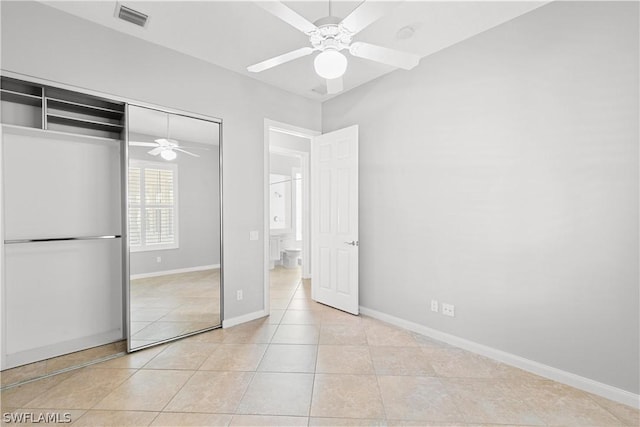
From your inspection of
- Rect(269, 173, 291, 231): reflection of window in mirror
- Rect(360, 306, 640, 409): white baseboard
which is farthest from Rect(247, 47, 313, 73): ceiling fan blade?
Rect(269, 173, 291, 231): reflection of window in mirror

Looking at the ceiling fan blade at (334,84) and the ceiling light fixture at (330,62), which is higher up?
the ceiling fan blade at (334,84)

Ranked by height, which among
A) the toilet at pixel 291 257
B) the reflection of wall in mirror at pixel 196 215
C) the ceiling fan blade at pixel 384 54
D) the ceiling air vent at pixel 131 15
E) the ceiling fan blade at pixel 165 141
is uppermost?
the ceiling air vent at pixel 131 15

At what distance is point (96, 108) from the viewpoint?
266cm

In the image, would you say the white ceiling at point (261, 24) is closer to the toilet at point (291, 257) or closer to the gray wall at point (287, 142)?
the gray wall at point (287, 142)

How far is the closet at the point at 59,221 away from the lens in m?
2.39

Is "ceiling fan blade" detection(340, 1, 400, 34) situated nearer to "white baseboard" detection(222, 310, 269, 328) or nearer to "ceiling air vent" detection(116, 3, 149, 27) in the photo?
"ceiling air vent" detection(116, 3, 149, 27)

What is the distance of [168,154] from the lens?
2.93m

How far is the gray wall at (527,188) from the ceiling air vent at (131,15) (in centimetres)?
245

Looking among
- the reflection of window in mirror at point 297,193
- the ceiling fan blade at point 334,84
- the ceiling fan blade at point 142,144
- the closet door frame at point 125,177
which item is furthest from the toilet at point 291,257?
the ceiling fan blade at point 334,84

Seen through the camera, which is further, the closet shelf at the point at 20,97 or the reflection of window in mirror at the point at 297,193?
the reflection of window in mirror at the point at 297,193

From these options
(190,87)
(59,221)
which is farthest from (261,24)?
(59,221)

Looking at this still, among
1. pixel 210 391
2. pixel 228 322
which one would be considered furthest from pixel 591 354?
pixel 228 322

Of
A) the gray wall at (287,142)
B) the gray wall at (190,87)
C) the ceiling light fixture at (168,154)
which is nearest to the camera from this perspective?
the gray wall at (190,87)

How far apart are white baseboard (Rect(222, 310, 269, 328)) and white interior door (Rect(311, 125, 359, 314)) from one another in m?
0.92
